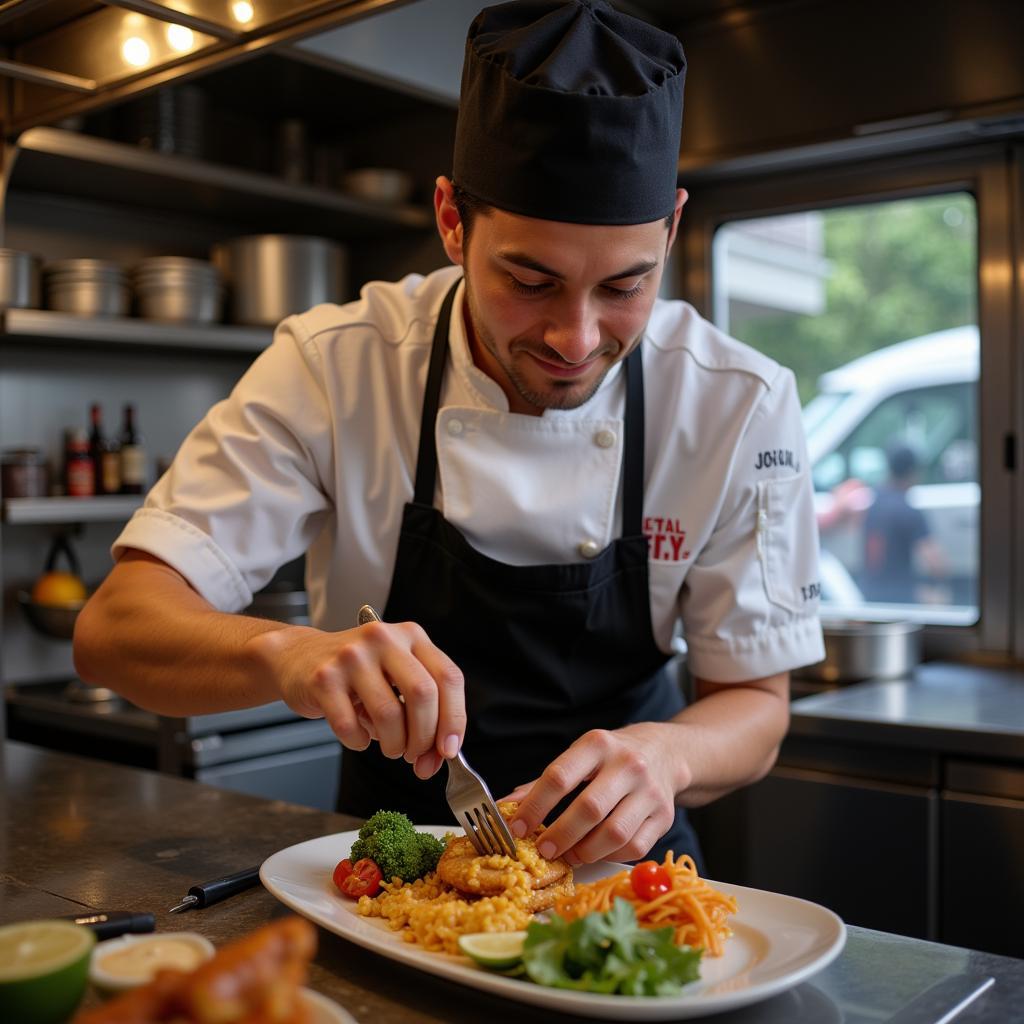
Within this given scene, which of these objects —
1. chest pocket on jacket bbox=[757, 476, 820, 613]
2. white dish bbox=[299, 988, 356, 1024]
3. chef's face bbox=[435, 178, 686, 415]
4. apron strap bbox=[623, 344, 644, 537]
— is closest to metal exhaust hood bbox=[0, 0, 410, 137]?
chef's face bbox=[435, 178, 686, 415]

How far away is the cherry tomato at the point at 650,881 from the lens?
111cm

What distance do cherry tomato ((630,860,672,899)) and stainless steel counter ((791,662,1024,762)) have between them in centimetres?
146

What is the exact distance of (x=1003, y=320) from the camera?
126 inches

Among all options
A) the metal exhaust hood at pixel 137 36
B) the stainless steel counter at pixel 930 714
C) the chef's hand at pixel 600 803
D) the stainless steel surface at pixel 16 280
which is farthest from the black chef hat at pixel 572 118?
the stainless steel surface at pixel 16 280

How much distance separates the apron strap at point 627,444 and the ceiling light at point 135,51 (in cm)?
56

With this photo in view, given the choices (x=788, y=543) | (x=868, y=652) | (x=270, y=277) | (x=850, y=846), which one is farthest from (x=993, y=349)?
(x=270, y=277)

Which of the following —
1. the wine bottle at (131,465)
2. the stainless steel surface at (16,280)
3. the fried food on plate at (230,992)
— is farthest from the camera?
the wine bottle at (131,465)

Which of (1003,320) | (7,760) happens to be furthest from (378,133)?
(7,760)

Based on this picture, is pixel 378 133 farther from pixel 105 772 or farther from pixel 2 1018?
pixel 2 1018

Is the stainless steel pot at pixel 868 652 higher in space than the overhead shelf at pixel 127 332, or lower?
lower

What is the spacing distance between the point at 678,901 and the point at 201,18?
45.1 inches

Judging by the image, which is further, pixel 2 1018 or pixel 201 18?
pixel 201 18

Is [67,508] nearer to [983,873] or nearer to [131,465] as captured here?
[131,465]

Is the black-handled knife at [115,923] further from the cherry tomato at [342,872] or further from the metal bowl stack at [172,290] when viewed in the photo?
the metal bowl stack at [172,290]
